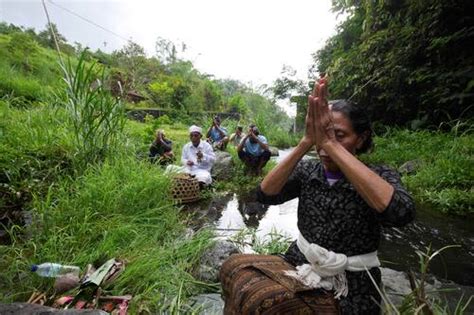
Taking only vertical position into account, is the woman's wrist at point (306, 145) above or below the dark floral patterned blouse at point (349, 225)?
above

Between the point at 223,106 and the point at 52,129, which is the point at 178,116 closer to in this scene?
the point at 223,106

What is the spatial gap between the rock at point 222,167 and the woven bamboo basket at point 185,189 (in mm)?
1529

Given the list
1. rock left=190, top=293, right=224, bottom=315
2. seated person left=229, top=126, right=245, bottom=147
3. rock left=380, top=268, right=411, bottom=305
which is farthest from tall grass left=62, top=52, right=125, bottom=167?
seated person left=229, top=126, right=245, bottom=147

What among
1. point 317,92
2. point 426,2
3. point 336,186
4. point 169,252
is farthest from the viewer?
point 426,2

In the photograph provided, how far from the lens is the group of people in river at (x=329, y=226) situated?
1332 mm

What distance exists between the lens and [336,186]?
1558 millimetres

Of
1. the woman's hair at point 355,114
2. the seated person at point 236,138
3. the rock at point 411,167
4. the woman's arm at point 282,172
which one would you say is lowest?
the rock at point 411,167

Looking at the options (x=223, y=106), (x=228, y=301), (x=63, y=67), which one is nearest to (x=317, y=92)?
(x=228, y=301)

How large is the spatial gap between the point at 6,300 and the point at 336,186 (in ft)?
5.95

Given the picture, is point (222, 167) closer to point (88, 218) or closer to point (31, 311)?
point (88, 218)

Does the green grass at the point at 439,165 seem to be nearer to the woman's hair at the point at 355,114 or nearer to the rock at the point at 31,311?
the woman's hair at the point at 355,114

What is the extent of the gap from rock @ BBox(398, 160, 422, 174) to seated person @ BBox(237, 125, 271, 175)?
255cm

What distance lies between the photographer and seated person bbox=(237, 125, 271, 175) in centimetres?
647

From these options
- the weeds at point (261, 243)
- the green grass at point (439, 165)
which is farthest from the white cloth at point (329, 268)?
the green grass at point (439, 165)
